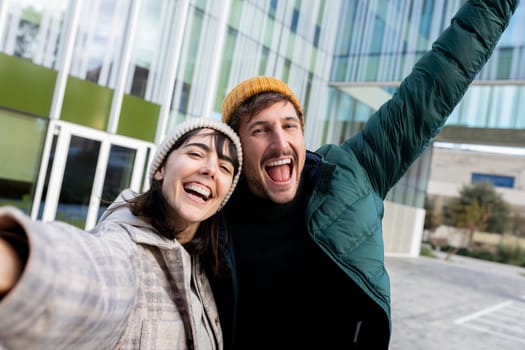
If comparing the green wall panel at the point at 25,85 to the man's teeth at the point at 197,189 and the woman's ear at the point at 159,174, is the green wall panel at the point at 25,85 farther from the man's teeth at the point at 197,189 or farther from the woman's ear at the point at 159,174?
the man's teeth at the point at 197,189

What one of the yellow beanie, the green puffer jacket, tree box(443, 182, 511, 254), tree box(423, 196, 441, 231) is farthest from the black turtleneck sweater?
tree box(423, 196, 441, 231)

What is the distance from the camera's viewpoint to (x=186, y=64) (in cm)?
1151

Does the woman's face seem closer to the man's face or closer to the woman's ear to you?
the woman's ear

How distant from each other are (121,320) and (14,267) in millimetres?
297

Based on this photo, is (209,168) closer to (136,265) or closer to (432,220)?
(136,265)

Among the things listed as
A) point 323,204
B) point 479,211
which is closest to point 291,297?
point 323,204

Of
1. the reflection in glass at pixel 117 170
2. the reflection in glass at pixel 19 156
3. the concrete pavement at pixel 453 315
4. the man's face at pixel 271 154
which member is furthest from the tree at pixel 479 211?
the man's face at pixel 271 154

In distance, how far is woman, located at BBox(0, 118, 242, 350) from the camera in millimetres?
681

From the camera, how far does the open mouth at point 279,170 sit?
2.03m

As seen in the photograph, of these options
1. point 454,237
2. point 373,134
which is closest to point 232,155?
point 373,134

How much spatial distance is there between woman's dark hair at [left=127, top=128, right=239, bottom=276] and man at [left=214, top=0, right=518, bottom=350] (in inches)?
4.2

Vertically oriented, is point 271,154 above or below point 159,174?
above

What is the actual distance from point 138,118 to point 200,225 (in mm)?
9286

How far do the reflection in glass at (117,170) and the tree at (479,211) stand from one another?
93.1 feet
